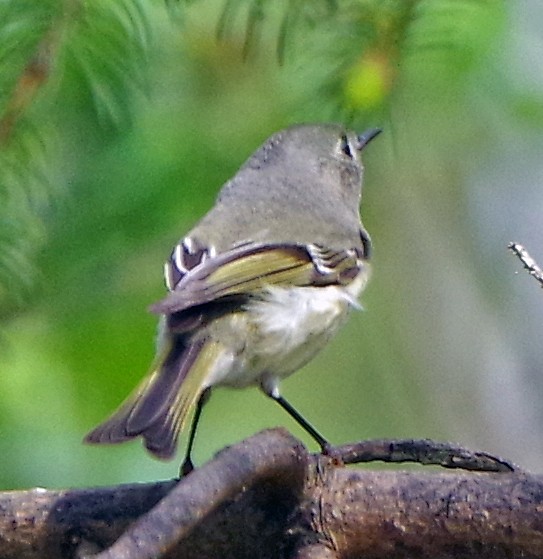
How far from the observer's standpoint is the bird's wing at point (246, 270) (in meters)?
2.02

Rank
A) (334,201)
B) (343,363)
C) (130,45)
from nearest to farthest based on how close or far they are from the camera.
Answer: (130,45), (334,201), (343,363)

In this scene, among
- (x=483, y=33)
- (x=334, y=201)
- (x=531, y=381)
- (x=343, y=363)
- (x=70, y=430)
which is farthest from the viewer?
(x=343, y=363)

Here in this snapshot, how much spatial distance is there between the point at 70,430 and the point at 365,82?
34.1 inches

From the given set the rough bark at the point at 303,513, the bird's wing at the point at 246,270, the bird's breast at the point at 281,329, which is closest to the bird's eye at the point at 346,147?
the bird's wing at the point at 246,270

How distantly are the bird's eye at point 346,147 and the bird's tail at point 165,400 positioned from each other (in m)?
0.95

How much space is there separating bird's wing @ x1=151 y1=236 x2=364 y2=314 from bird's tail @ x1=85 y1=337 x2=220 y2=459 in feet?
0.26

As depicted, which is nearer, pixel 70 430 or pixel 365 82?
pixel 365 82

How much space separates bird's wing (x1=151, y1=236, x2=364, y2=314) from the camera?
79.6 inches

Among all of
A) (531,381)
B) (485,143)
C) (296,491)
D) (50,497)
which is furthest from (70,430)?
(531,381)

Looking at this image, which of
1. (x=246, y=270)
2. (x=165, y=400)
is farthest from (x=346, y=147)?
(x=165, y=400)

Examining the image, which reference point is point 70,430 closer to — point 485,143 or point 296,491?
point 296,491

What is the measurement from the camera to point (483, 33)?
1.94m

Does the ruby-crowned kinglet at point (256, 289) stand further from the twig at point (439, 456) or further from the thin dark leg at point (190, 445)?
the twig at point (439, 456)

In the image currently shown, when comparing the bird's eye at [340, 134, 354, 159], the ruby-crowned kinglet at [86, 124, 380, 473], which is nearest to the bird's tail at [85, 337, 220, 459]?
the ruby-crowned kinglet at [86, 124, 380, 473]
